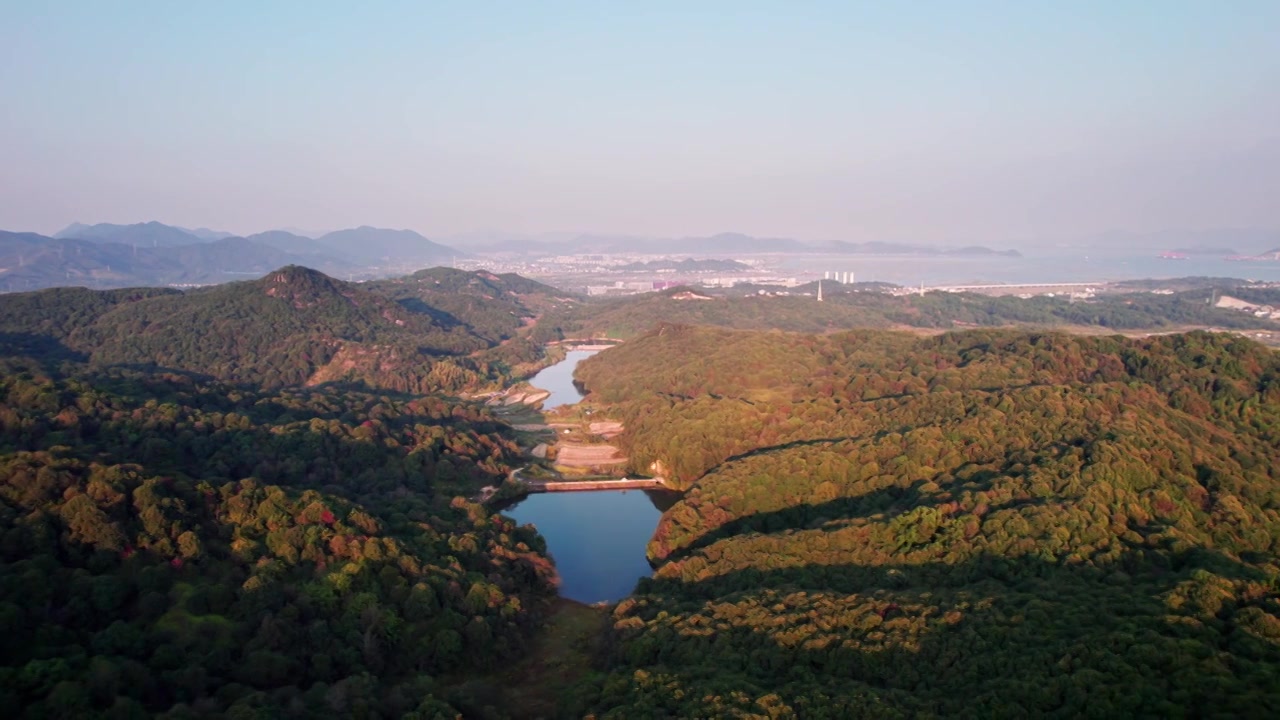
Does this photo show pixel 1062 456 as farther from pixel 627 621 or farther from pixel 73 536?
pixel 73 536

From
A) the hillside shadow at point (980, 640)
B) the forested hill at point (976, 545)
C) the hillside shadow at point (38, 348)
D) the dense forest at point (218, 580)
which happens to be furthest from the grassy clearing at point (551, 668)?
the hillside shadow at point (38, 348)

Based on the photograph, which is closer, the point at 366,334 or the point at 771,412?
the point at 771,412

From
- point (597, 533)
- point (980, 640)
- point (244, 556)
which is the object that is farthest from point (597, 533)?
point (980, 640)

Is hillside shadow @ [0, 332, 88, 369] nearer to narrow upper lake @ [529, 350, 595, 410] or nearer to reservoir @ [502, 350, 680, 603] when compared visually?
narrow upper lake @ [529, 350, 595, 410]

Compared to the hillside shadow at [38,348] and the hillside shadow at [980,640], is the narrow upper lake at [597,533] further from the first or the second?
the hillside shadow at [38,348]

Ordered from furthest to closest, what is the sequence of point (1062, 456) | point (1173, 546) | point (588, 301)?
point (588, 301), point (1062, 456), point (1173, 546)

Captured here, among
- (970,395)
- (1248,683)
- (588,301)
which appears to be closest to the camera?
(1248,683)

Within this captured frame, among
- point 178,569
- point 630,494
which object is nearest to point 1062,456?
point 630,494

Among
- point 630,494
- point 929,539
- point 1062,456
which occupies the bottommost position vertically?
point 630,494
